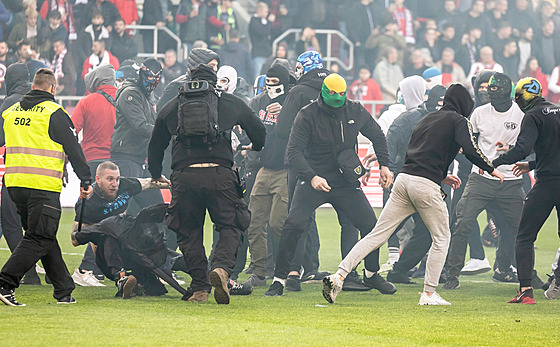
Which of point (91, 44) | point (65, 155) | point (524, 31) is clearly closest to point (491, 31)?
point (524, 31)

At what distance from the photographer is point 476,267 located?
472 inches

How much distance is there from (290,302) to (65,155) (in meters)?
2.39

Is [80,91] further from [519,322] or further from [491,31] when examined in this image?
[519,322]

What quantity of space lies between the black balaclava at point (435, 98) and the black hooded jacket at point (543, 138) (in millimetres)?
2648

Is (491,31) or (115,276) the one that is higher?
(491,31)

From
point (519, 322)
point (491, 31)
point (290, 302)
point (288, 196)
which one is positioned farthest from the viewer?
point (491, 31)

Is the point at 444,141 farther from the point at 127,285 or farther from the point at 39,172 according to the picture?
the point at 39,172

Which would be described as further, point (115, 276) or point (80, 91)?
point (80, 91)

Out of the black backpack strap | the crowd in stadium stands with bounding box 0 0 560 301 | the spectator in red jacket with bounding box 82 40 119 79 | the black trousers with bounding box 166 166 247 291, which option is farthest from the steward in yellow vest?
the spectator in red jacket with bounding box 82 40 119 79

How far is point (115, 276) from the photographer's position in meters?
8.94

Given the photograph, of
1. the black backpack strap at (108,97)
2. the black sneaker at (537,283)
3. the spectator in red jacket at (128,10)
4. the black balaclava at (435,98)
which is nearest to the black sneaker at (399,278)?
the black sneaker at (537,283)

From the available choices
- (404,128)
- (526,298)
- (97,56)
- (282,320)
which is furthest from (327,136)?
(97,56)

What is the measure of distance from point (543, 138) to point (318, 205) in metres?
2.26

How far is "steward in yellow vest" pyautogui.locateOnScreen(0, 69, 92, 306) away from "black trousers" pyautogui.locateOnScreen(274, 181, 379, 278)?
2252 millimetres
